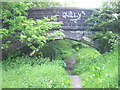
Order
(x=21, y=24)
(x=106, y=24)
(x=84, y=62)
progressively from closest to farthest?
(x=21, y=24) → (x=106, y=24) → (x=84, y=62)

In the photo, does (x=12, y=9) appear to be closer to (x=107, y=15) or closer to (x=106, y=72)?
(x=107, y=15)

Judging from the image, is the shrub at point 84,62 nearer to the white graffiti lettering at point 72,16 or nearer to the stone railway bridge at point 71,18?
the stone railway bridge at point 71,18

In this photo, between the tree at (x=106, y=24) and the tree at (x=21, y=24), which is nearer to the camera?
the tree at (x=21, y=24)

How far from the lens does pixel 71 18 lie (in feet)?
34.3

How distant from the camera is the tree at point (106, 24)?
29.3ft

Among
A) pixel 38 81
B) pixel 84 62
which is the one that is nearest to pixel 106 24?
pixel 84 62

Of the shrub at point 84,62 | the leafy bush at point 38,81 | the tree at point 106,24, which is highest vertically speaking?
the tree at point 106,24

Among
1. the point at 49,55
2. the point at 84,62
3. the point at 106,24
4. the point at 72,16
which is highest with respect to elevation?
the point at 72,16

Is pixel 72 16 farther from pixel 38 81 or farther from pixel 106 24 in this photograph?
pixel 38 81

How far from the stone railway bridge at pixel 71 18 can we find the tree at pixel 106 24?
380 millimetres

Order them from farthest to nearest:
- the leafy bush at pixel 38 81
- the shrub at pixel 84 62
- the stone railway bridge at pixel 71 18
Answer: the stone railway bridge at pixel 71 18, the shrub at pixel 84 62, the leafy bush at pixel 38 81

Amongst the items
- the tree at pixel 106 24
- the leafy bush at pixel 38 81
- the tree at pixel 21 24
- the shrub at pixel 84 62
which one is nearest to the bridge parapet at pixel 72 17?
the tree at pixel 106 24

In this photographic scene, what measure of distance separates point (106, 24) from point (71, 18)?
6.41 feet

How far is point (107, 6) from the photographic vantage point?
945 cm
